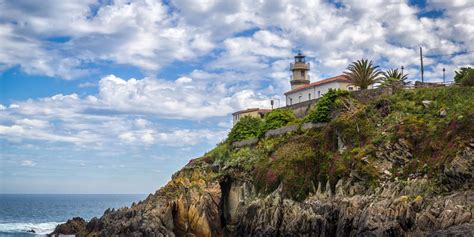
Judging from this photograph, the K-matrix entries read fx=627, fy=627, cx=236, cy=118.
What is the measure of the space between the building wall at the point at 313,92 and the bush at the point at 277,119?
7775 millimetres

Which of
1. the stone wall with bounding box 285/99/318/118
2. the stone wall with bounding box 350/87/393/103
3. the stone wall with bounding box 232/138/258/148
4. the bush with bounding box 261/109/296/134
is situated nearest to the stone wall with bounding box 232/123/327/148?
the stone wall with bounding box 232/138/258/148

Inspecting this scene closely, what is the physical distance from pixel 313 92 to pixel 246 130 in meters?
11.1

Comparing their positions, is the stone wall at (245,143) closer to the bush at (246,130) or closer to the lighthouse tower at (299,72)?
the bush at (246,130)

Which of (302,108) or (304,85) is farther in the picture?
(304,85)

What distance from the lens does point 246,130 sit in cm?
6919

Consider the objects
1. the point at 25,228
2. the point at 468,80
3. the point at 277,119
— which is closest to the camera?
the point at 468,80

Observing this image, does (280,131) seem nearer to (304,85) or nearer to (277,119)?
(277,119)

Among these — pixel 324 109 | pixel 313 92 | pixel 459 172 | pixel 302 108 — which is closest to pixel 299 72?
pixel 313 92

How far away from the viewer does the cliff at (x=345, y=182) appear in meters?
36.1

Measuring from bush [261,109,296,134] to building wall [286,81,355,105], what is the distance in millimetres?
7775

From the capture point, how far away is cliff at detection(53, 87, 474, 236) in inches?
1421

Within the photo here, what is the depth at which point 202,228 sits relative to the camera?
49625 mm

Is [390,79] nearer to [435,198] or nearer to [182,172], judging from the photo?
[182,172]

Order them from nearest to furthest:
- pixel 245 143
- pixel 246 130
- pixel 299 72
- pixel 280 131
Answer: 1. pixel 280 131
2. pixel 245 143
3. pixel 246 130
4. pixel 299 72
